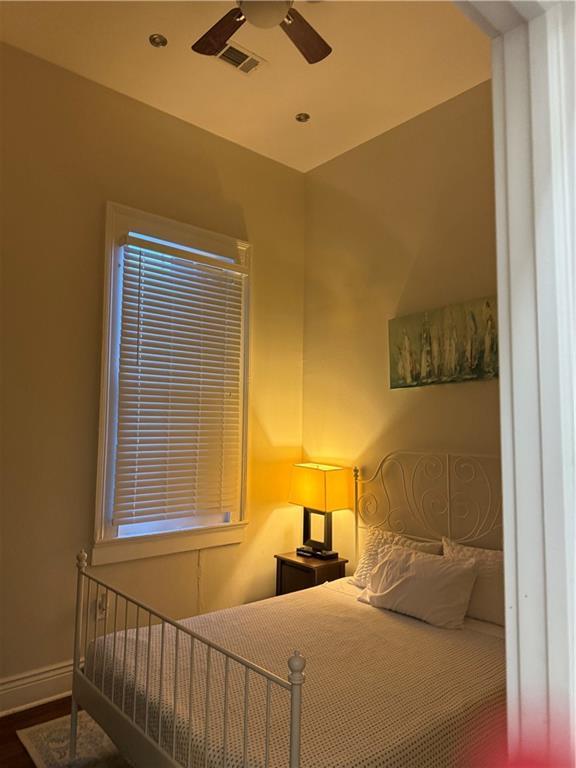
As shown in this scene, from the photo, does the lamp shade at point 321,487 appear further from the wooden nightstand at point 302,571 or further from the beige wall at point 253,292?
the wooden nightstand at point 302,571

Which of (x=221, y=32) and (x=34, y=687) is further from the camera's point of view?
(x=34, y=687)

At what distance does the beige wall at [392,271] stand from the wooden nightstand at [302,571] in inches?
9.3

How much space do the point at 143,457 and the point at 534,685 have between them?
284 centimetres

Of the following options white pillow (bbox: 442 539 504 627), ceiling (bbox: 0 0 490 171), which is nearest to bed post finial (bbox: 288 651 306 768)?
white pillow (bbox: 442 539 504 627)

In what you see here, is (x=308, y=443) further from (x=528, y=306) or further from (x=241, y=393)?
(x=528, y=306)

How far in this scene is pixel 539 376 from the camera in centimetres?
71

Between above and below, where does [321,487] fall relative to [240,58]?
below

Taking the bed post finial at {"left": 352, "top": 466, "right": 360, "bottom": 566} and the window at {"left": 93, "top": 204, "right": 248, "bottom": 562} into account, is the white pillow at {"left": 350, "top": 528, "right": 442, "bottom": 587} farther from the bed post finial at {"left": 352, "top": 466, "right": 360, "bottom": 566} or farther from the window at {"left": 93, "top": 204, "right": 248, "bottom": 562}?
the window at {"left": 93, "top": 204, "right": 248, "bottom": 562}

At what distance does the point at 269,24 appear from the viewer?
2244 mm

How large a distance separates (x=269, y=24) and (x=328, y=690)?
2645mm

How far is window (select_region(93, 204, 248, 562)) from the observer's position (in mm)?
3188

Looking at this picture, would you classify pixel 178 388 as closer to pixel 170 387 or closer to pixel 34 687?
pixel 170 387

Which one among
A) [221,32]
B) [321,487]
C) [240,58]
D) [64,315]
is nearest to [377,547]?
[321,487]

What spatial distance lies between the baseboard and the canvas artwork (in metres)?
2.59
